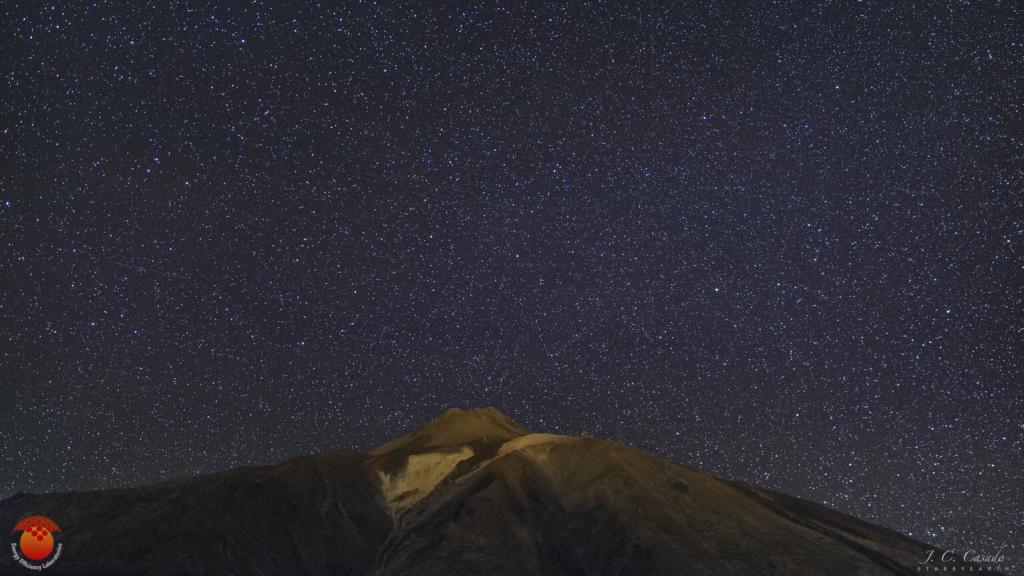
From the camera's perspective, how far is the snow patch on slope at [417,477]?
109 m

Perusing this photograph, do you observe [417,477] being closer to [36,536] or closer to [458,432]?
[458,432]

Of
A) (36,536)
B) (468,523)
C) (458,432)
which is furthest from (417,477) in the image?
(36,536)

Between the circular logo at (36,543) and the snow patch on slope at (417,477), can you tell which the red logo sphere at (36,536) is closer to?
the circular logo at (36,543)

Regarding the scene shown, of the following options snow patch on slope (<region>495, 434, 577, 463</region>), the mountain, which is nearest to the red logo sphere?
the mountain

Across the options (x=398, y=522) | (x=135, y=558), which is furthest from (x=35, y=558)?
(x=398, y=522)

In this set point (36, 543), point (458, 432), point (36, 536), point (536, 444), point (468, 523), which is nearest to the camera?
point (36, 543)

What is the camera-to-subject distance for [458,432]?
135125mm

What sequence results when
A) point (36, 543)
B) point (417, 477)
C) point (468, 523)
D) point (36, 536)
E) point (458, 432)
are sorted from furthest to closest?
point (458, 432)
point (417, 477)
point (468, 523)
point (36, 536)
point (36, 543)

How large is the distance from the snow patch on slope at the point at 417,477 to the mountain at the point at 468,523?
1.10ft

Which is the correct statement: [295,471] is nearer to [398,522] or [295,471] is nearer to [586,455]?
[398,522]

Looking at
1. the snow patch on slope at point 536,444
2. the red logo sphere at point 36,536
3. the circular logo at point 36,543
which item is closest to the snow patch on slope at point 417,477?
the snow patch on slope at point 536,444

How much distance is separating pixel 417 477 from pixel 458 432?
66.4 ft

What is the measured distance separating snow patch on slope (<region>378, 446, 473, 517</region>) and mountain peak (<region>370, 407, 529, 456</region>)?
481 centimetres

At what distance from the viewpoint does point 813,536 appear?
9256 cm
